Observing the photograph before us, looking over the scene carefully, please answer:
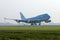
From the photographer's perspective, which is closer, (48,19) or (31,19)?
(48,19)

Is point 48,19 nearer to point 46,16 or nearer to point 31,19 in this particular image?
point 46,16

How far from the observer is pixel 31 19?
185500 mm

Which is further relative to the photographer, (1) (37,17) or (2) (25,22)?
(1) (37,17)

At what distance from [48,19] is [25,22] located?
19.4 metres

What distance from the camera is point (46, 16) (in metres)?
178

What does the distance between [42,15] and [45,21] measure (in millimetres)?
13446

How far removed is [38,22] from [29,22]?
307 inches

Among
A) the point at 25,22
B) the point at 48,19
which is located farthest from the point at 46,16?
the point at 25,22

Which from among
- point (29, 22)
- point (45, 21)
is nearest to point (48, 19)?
point (45, 21)

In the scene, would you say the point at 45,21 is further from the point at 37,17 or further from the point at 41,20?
the point at 37,17

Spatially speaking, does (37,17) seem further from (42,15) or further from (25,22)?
(25,22)

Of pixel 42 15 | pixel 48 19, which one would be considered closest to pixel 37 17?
pixel 42 15

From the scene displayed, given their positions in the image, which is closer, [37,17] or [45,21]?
[45,21]

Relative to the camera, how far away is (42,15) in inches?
7269
